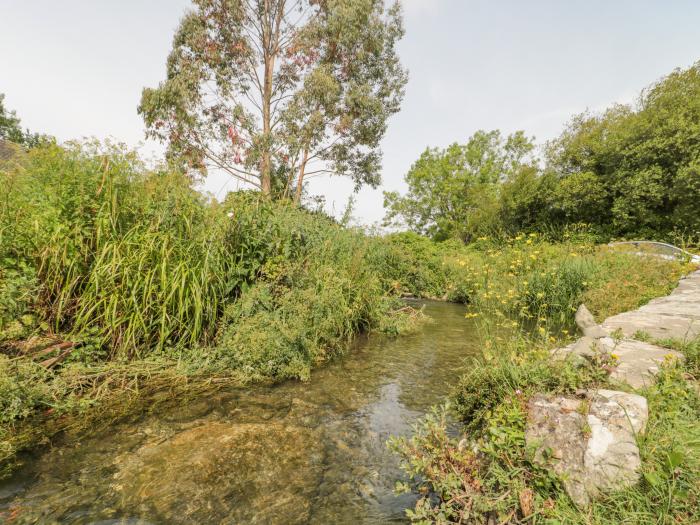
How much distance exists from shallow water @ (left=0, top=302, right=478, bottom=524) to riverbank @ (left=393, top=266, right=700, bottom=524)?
55cm

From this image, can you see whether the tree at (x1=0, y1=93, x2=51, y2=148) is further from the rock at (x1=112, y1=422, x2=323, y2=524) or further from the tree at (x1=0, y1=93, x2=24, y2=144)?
the rock at (x1=112, y1=422, x2=323, y2=524)

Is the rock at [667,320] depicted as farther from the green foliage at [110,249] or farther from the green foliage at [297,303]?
the green foliage at [110,249]

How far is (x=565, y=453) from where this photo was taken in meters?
1.55

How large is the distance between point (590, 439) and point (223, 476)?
2199 millimetres

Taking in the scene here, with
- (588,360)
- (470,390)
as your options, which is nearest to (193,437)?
(470,390)

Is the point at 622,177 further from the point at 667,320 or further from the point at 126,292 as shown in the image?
the point at 126,292

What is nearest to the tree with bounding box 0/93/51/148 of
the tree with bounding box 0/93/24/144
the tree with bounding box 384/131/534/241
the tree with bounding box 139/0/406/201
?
the tree with bounding box 0/93/24/144

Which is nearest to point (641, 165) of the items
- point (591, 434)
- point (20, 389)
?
point (591, 434)

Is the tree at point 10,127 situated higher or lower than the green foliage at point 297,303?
higher

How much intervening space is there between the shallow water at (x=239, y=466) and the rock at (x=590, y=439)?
3.33 ft

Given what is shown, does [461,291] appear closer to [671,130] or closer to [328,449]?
[328,449]

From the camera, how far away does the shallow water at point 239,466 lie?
1902 mm

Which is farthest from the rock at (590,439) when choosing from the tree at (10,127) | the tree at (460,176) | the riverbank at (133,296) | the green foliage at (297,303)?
the tree at (10,127)

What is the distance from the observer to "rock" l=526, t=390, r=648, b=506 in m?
1.43
